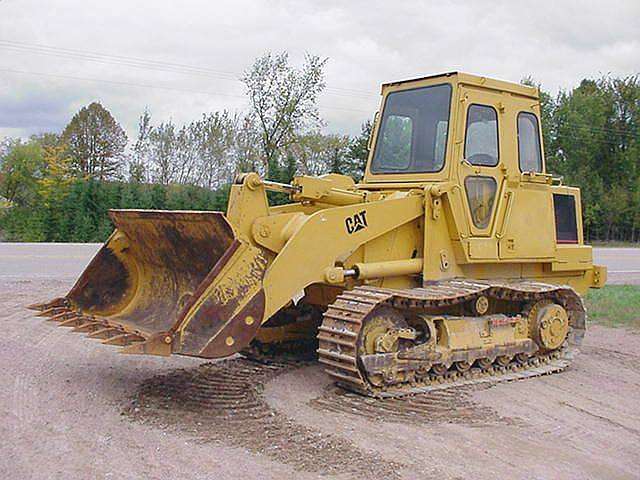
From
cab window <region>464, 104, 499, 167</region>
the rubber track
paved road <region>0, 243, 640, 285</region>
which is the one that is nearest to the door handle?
cab window <region>464, 104, 499, 167</region>

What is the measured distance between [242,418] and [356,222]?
2225mm

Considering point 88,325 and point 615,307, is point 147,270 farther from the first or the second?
point 615,307

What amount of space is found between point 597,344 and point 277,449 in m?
6.78

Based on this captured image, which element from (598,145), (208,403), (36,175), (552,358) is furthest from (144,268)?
(598,145)

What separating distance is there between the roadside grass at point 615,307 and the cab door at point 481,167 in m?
5.26

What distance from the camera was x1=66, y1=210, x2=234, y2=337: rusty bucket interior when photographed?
24.1ft

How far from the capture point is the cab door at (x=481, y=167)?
8.34 metres

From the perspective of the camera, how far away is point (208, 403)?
6977 millimetres

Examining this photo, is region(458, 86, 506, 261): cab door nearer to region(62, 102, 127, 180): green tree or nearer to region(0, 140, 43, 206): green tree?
region(0, 140, 43, 206): green tree

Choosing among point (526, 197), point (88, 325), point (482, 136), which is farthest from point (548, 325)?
point (88, 325)

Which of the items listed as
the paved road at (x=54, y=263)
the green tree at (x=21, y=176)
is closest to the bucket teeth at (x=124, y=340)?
the paved road at (x=54, y=263)

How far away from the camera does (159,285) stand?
8.01 m

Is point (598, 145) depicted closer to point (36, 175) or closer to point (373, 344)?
point (36, 175)

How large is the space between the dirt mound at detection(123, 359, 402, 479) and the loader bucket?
597 mm
